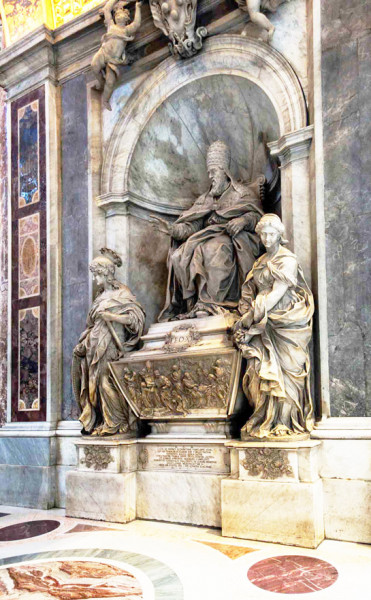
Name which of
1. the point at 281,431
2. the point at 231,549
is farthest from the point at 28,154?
the point at 231,549

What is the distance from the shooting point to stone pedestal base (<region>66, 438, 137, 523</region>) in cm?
553

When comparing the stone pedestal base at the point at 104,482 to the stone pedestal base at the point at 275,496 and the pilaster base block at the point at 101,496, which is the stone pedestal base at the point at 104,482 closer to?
the pilaster base block at the point at 101,496

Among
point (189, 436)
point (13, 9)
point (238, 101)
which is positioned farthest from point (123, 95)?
point (189, 436)

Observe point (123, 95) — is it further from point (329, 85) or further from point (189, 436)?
point (189, 436)

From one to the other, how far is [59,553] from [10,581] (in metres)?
0.64

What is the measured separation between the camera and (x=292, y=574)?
387 cm

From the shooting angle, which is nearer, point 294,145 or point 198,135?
point 294,145

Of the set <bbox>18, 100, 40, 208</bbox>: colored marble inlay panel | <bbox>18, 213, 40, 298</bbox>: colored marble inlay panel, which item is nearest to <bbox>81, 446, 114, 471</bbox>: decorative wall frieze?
<bbox>18, 213, 40, 298</bbox>: colored marble inlay panel

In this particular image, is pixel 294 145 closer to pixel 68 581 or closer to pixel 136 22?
pixel 136 22

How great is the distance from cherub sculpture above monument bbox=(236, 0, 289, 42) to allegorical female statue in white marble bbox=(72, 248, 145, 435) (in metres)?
2.87

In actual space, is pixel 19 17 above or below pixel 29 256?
above

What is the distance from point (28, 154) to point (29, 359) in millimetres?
2720

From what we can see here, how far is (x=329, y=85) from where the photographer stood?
5.15 meters

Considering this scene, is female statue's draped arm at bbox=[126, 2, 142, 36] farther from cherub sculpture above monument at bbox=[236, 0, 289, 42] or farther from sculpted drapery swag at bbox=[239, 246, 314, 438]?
sculpted drapery swag at bbox=[239, 246, 314, 438]
